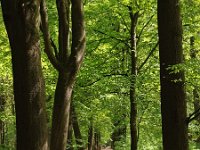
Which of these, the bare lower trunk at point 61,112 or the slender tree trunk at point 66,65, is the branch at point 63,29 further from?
the bare lower trunk at point 61,112

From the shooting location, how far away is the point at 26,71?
5043 millimetres

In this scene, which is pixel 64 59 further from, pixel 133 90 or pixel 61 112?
pixel 133 90

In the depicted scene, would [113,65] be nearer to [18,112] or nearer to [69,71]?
[69,71]

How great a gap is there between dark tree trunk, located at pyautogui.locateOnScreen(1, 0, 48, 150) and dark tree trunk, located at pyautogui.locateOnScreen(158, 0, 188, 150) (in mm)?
1997

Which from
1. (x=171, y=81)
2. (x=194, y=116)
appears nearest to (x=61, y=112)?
(x=171, y=81)

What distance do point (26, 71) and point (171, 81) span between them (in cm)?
233

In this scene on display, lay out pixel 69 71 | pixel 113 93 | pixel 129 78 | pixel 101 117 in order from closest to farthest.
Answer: pixel 69 71 < pixel 129 78 < pixel 113 93 < pixel 101 117

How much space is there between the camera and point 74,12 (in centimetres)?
664

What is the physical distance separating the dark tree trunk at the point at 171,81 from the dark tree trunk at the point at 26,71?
78.6 inches

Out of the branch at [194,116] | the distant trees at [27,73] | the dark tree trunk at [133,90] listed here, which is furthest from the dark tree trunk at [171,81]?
the dark tree trunk at [133,90]

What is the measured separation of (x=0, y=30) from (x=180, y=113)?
12.5 meters

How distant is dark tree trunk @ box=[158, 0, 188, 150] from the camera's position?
5828mm

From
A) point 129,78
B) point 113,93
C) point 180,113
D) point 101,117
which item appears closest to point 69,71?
point 180,113

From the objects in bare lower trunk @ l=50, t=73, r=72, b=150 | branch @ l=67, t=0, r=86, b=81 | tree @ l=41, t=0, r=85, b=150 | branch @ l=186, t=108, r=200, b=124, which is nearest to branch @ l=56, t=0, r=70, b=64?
tree @ l=41, t=0, r=85, b=150
